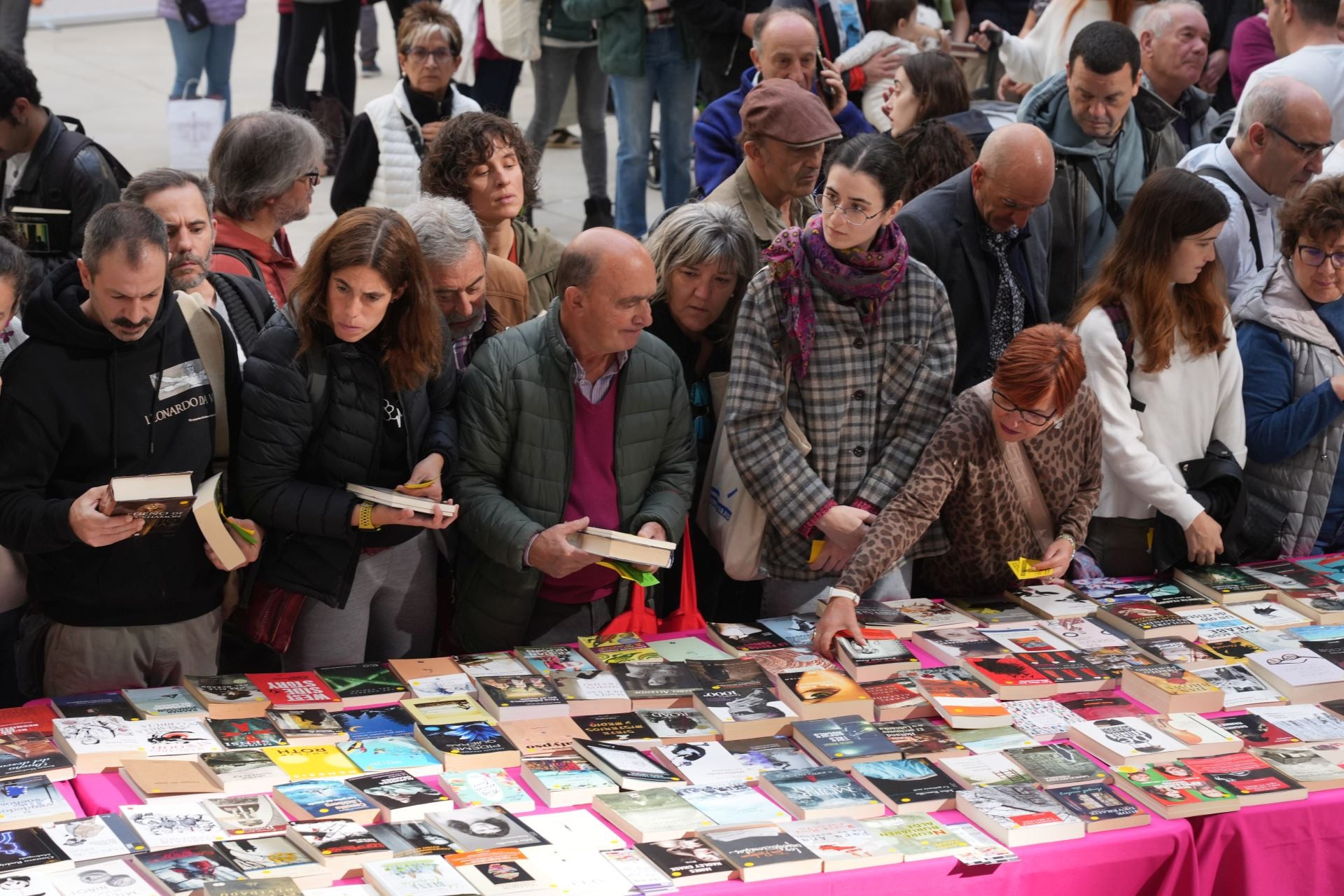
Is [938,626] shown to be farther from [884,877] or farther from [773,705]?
[884,877]

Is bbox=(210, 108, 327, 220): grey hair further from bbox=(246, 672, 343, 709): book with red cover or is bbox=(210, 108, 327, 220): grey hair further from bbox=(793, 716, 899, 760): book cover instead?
bbox=(793, 716, 899, 760): book cover

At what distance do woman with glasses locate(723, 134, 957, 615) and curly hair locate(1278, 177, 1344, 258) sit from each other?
112 cm

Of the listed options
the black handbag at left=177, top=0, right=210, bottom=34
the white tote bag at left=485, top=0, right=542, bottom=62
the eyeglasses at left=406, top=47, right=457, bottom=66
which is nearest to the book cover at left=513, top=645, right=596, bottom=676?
the eyeglasses at left=406, top=47, right=457, bottom=66

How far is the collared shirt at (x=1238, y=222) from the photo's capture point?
4.54 meters

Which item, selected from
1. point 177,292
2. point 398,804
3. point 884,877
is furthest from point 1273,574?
point 177,292

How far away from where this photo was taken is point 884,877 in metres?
2.64

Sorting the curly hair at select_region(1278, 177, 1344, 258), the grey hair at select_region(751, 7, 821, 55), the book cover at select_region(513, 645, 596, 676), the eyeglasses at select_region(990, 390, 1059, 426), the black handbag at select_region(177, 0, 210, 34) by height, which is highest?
the black handbag at select_region(177, 0, 210, 34)

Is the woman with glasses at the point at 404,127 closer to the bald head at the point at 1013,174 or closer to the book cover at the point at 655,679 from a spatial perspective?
the bald head at the point at 1013,174

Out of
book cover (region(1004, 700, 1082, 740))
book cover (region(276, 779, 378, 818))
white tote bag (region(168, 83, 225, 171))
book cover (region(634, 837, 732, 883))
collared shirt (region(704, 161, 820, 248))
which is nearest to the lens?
book cover (region(634, 837, 732, 883))

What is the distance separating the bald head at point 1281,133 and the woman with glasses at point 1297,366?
1.41 feet

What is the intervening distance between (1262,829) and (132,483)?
2368 millimetres

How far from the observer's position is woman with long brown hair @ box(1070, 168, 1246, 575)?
3852 mm

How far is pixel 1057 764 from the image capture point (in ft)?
9.94

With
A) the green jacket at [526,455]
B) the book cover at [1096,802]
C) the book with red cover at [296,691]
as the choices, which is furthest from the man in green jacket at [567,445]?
the book cover at [1096,802]
